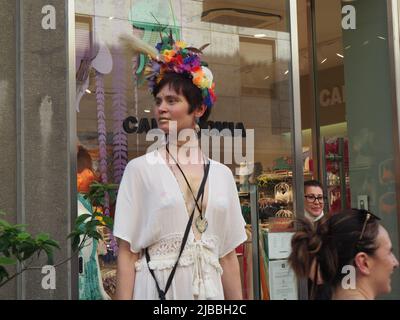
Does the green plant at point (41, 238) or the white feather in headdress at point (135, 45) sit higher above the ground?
the white feather in headdress at point (135, 45)

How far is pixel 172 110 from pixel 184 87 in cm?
14

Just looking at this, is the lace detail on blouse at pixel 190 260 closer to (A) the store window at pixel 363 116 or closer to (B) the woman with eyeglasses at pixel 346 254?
A: (B) the woman with eyeglasses at pixel 346 254

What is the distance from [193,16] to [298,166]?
1545mm

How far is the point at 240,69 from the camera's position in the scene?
19.7 ft

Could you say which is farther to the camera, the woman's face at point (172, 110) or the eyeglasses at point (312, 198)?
the eyeglasses at point (312, 198)

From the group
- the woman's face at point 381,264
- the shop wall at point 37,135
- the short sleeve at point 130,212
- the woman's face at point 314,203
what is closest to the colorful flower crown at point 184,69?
the short sleeve at point 130,212

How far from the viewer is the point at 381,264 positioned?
266cm

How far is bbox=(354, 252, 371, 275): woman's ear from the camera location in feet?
8.57

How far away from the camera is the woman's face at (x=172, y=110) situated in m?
3.58

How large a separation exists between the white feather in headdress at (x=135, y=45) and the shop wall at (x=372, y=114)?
243 cm

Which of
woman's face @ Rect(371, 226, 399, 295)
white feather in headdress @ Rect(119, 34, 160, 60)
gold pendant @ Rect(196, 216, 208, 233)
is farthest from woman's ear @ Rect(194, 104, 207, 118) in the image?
white feather in headdress @ Rect(119, 34, 160, 60)

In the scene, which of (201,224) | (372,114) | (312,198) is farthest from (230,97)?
(201,224)

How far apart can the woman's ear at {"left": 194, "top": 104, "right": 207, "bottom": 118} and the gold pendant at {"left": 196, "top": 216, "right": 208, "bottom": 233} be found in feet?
1.99

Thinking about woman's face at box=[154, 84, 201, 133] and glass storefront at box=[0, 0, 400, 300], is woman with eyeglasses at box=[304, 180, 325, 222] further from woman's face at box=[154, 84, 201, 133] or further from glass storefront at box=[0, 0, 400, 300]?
woman's face at box=[154, 84, 201, 133]
